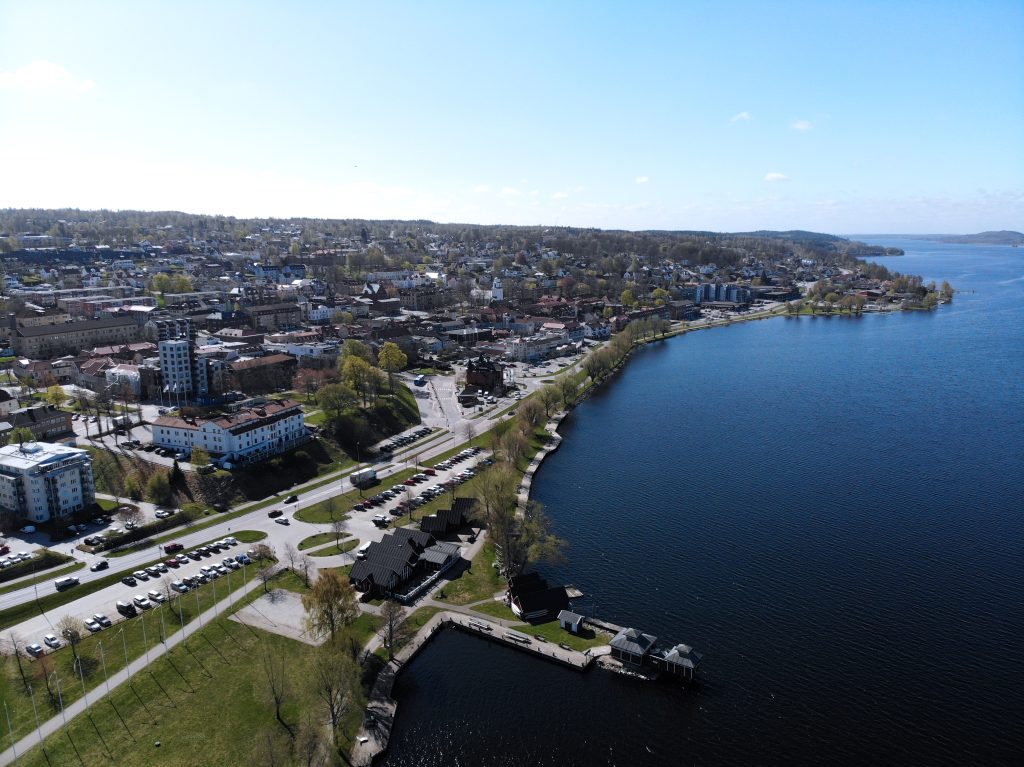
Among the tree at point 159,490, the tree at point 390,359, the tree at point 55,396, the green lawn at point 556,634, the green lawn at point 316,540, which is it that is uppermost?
the tree at point 390,359

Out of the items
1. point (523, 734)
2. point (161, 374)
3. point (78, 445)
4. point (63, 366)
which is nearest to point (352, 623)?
point (523, 734)

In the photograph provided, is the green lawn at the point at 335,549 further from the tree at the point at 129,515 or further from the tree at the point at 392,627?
the tree at the point at 129,515

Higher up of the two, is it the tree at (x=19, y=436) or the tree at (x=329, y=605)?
the tree at (x=19, y=436)

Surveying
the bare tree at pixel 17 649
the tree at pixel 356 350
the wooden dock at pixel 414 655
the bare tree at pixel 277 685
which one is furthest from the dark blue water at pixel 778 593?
the tree at pixel 356 350

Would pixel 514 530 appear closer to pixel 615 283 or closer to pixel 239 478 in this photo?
pixel 239 478

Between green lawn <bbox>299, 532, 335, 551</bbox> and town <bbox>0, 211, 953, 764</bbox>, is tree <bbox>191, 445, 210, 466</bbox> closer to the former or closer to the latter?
town <bbox>0, 211, 953, 764</bbox>

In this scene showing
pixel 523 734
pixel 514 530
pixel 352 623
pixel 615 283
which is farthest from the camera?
pixel 615 283
